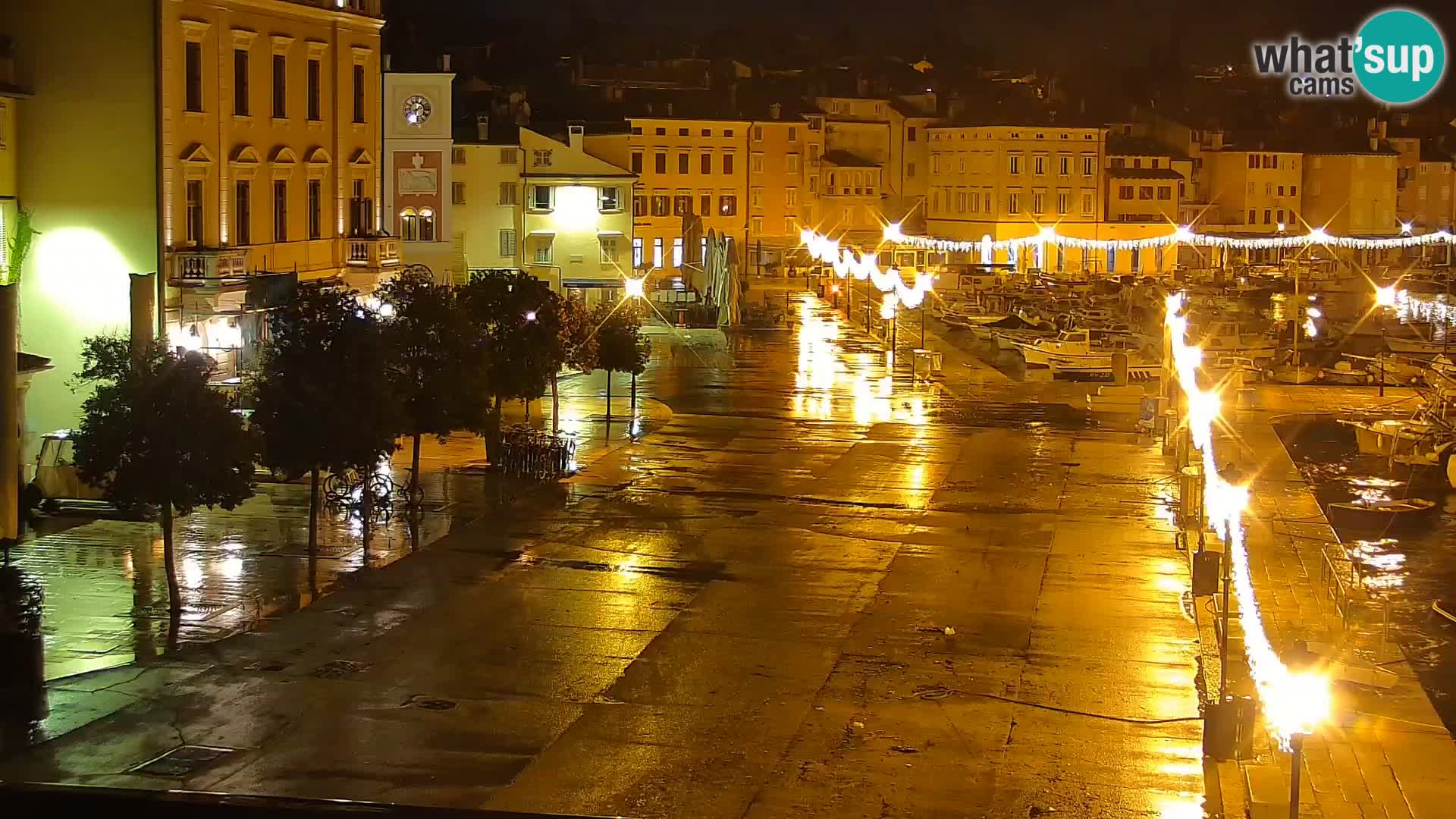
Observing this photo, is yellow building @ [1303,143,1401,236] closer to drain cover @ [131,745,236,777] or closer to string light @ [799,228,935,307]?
string light @ [799,228,935,307]

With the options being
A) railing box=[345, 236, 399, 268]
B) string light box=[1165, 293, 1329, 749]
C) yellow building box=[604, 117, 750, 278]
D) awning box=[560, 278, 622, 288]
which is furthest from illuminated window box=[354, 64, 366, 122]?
yellow building box=[604, 117, 750, 278]

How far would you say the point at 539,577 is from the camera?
909 inches

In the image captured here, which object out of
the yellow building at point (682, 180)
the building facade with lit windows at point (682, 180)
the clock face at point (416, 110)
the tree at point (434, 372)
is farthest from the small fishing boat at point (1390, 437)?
the building facade with lit windows at point (682, 180)

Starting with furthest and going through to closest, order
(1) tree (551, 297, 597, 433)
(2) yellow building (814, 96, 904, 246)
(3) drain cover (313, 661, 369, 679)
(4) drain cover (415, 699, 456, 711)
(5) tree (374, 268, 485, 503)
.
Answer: (2) yellow building (814, 96, 904, 246), (1) tree (551, 297, 597, 433), (5) tree (374, 268, 485, 503), (3) drain cover (313, 661, 369, 679), (4) drain cover (415, 699, 456, 711)

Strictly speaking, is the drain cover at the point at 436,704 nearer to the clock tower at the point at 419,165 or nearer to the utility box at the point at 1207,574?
the utility box at the point at 1207,574

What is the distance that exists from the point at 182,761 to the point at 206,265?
18993 mm

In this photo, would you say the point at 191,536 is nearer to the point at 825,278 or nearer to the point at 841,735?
the point at 841,735

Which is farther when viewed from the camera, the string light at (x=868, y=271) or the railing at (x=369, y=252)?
the string light at (x=868, y=271)

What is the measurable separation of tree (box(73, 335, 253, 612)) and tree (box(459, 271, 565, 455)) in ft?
32.7

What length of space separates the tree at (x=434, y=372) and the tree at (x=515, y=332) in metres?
3.29

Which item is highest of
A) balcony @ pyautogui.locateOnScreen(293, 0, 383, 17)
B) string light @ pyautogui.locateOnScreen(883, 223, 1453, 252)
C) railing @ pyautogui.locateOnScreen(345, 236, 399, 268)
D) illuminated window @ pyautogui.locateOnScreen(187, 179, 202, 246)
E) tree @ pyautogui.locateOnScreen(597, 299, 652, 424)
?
balcony @ pyautogui.locateOnScreen(293, 0, 383, 17)

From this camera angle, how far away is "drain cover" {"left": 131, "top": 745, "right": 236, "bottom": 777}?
14.8 m

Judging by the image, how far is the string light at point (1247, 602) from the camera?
12305mm

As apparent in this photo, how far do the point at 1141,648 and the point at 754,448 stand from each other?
16.6 meters
